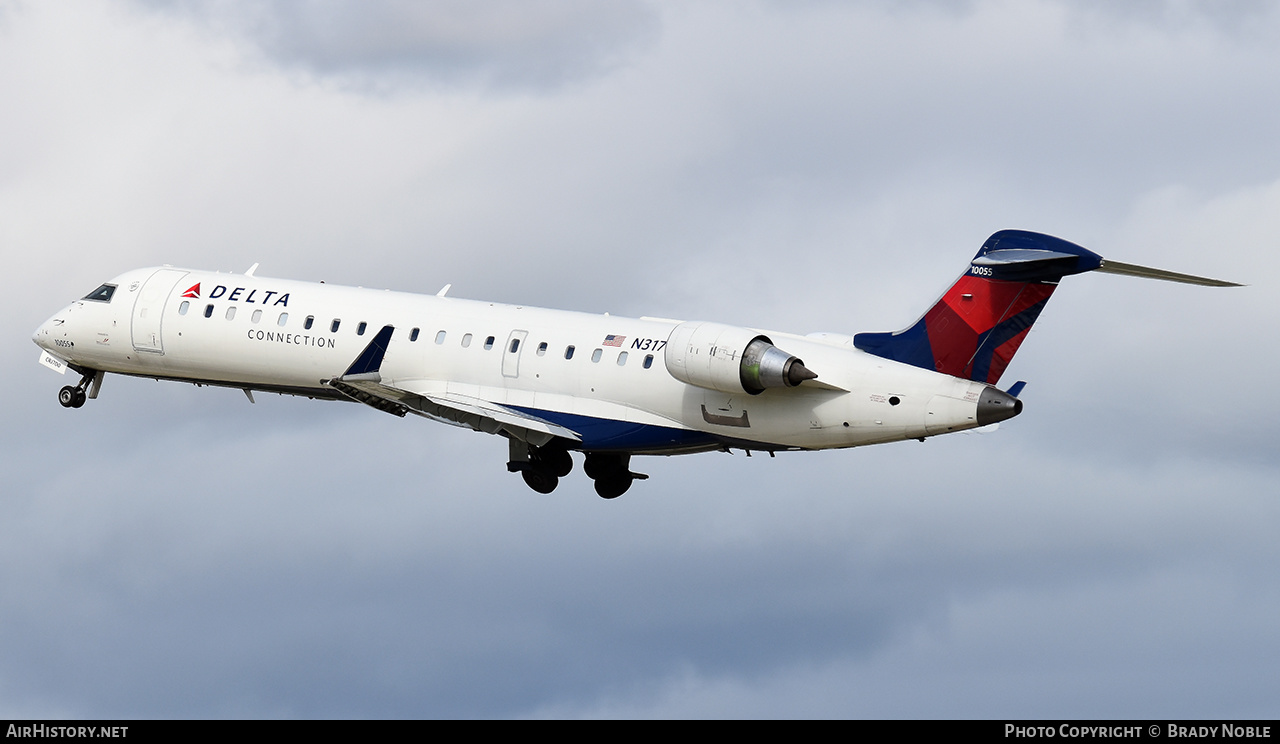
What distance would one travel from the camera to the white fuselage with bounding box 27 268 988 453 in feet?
114

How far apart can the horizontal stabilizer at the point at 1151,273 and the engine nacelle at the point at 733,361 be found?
5.53 metres

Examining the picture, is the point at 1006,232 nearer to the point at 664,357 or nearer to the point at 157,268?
the point at 664,357

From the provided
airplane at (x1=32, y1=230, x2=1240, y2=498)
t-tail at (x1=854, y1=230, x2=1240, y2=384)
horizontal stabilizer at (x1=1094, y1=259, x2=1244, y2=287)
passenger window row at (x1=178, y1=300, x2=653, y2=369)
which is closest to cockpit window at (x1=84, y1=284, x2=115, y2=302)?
airplane at (x1=32, y1=230, x2=1240, y2=498)

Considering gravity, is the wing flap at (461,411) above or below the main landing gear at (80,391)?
below

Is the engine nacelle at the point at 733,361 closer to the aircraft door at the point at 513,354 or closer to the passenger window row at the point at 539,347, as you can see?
the passenger window row at the point at 539,347

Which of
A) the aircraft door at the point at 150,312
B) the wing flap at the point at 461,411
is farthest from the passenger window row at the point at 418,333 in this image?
the wing flap at the point at 461,411

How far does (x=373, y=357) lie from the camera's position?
3688 cm

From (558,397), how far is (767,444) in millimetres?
4244

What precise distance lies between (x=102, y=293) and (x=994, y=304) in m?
19.7

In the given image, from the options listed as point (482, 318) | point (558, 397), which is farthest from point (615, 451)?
point (482, 318)

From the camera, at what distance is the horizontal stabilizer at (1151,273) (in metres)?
31.9

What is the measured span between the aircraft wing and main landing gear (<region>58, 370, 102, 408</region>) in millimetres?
7880

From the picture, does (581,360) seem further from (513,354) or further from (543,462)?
(543,462)

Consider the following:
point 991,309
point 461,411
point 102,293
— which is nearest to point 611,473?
point 461,411
